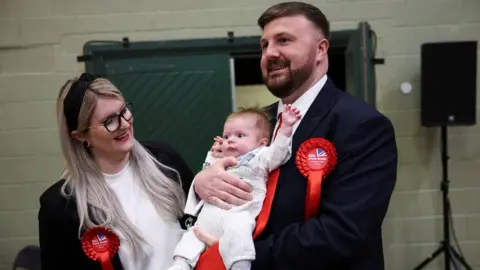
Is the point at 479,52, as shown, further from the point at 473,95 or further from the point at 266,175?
the point at 266,175

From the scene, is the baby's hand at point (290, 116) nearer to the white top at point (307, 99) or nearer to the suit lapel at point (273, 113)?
the white top at point (307, 99)

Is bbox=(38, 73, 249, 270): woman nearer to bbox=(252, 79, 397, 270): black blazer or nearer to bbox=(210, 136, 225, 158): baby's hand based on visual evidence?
bbox=(210, 136, 225, 158): baby's hand

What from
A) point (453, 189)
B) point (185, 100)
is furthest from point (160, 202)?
point (453, 189)

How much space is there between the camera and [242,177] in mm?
1413

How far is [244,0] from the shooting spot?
3.31 metres

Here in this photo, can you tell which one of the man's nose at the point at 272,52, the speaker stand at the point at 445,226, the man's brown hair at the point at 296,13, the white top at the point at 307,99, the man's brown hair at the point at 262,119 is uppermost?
the man's brown hair at the point at 296,13

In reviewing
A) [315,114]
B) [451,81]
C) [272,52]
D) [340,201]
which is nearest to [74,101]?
[272,52]

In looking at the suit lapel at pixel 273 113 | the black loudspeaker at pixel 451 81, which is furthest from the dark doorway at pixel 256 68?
the suit lapel at pixel 273 113

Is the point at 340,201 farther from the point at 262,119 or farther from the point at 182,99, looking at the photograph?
the point at 182,99

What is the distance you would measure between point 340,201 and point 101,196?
73 centimetres

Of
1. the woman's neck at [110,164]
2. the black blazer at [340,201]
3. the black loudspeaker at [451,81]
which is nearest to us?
the black blazer at [340,201]

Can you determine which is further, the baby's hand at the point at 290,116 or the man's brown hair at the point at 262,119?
the man's brown hair at the point at 262,119

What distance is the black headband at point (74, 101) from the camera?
154 cm

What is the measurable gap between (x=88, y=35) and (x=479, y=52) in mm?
2583
